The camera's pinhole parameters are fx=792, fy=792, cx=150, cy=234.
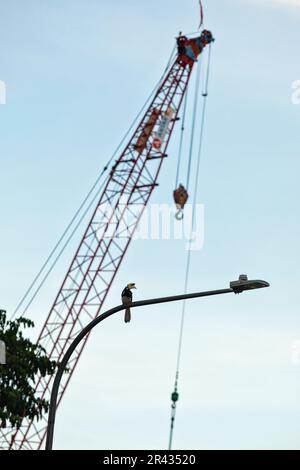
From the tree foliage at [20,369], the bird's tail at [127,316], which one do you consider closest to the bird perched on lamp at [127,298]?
the bird's tail at [127,316]

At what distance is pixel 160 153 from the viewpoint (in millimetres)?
87500

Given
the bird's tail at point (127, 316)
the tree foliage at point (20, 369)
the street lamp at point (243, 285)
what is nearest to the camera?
the street lamp at point (243, 285)

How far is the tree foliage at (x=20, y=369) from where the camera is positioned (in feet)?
210

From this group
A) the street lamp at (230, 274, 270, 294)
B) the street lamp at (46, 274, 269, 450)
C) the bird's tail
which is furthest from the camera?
the bird's tail

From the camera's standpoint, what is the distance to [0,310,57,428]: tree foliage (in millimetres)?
64000

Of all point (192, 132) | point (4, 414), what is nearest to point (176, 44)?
point (192, 132)

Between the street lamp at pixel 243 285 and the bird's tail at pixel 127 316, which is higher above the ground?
the street lamp at pixel 243 285

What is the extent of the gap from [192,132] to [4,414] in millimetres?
44392

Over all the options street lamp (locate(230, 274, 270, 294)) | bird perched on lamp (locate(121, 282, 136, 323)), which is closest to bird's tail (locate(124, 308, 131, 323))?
bird perched on lamp (locate(121, 282, 136, 323))

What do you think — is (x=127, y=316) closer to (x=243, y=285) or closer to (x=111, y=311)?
(x=111, y=311)

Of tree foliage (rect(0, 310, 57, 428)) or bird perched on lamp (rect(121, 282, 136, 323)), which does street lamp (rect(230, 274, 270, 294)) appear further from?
tree foliage (rect(0, 310, 57, 428))

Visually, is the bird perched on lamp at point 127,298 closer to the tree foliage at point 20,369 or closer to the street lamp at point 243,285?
the street lamp at point 243,285
